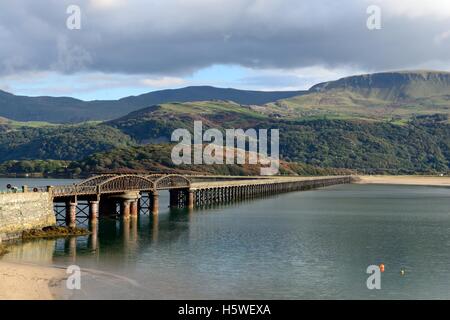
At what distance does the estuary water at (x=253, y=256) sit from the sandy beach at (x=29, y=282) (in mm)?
1834

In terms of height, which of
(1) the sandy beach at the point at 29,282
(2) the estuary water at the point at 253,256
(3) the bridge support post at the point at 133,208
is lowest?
(2) the estuary water at the point at 253,256

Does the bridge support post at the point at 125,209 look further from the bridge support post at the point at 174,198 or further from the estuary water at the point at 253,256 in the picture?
the bridge support post at the point at 174,198

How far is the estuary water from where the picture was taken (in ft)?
155

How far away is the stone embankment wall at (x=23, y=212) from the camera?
63344 mm

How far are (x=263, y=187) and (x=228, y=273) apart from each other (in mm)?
124246

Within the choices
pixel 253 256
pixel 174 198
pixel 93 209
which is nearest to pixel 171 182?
pixel 174 198

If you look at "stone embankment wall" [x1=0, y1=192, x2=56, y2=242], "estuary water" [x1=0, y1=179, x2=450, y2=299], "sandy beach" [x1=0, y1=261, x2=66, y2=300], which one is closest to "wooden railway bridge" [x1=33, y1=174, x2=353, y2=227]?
"stone embankment wall" [x1=0, y1=192, x2=56, y2=242]

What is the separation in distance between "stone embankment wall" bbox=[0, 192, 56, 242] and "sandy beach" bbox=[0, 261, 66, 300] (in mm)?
10501

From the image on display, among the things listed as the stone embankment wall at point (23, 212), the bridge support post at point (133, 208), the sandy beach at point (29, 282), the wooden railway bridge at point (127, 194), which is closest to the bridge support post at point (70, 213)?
the wooden railway bridge at point (127, 194)

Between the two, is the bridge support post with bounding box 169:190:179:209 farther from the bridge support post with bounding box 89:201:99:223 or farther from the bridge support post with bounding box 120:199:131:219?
the bridge support post with bounding box 89:201:99:223

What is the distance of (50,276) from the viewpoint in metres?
49.3
